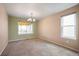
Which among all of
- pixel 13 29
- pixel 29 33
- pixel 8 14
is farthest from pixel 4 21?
pixel 29 33

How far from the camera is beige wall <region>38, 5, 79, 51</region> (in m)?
2.18

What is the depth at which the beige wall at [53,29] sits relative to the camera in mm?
2181

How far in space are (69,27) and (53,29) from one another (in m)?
0.52

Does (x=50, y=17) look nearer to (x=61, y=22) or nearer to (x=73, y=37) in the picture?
(x=61, y=22)

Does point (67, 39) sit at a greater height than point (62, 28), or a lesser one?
lesser

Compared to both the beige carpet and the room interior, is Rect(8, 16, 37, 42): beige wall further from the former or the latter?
the beige carpet

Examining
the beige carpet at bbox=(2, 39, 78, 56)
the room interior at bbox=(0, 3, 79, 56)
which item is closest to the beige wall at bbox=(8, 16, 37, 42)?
the room interior at bbox=(0, 3, 79, 56)

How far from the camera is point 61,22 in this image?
228 centimetres

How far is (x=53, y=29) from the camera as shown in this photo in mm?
2396

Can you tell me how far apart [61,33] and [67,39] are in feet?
0.77

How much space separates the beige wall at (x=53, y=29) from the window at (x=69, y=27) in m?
0.14

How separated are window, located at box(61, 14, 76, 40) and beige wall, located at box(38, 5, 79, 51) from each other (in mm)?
138

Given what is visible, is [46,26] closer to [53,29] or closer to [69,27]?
[53,29]

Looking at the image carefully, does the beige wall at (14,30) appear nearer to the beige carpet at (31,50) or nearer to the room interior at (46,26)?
the room interior at (46,26)
